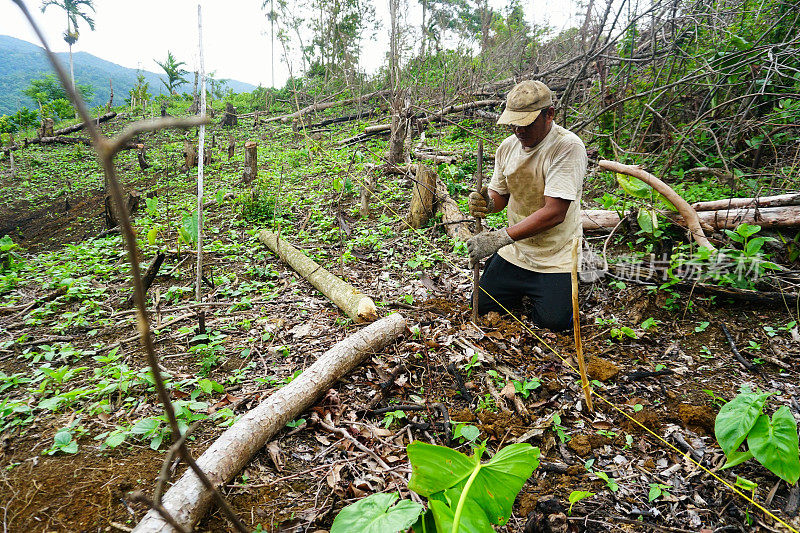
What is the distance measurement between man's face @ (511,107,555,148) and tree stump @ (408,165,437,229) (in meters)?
1.87

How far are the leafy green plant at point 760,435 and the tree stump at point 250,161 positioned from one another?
23.3 ft

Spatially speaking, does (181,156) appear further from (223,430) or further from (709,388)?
(709,388)

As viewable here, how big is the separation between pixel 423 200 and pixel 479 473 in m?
3.82

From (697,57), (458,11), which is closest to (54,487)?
(697,57)

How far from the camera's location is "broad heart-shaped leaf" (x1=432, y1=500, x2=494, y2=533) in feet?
4.30

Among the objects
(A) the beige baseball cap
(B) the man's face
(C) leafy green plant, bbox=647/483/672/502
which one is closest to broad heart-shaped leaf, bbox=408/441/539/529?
(C) leafy green plant, bbox=647/483/672/502

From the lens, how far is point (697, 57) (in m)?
4.54

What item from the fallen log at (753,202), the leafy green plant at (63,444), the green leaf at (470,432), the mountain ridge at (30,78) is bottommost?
the leafy green plant at (63,444)

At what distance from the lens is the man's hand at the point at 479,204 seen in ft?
11.3

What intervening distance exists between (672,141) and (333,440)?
507 centimetres

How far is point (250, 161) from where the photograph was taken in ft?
23.5

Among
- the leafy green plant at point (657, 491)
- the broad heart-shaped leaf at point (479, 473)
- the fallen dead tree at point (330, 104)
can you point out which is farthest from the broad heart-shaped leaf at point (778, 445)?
the fallen dead tree at point (330, 104)

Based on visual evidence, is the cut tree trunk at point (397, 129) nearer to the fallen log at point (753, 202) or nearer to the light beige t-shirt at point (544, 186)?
the light beige t-shirt at point (544, 186)

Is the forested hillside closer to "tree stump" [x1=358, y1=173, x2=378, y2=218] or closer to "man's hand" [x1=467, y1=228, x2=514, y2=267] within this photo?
"man's hand" [x1=467, y1=228, x2=514, y2=267]
